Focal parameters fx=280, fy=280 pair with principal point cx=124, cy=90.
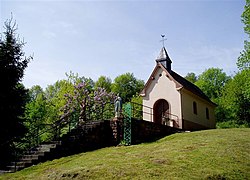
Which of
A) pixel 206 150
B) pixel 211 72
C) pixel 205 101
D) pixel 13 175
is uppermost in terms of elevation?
pixel 211 72

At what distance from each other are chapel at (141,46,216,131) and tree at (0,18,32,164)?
32.1ft

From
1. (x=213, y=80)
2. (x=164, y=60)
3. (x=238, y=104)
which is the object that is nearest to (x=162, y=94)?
(x=164, y=60)

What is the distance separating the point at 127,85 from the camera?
54.6m

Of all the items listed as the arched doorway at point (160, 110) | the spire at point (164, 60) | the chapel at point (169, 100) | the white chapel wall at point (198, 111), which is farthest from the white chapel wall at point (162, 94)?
the spire at point (164, 60)

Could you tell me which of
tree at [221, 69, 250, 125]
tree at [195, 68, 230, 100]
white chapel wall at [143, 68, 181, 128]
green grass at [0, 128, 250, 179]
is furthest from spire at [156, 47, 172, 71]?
tree at [195, 68, 230, 100]

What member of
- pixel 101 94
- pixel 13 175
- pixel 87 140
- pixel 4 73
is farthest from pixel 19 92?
pixel 101 94

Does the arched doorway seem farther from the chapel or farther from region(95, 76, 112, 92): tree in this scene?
region(95, 76, 112, 92): tree

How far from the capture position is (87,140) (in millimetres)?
15836

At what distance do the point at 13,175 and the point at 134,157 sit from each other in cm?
513

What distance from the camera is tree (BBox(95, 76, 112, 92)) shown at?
54291 millimetres

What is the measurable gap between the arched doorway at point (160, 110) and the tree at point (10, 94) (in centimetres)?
1090

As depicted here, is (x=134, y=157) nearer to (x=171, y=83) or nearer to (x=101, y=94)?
(x=171, y=83)

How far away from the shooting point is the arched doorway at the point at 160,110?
23.1 metres

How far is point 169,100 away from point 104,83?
1326 inches
